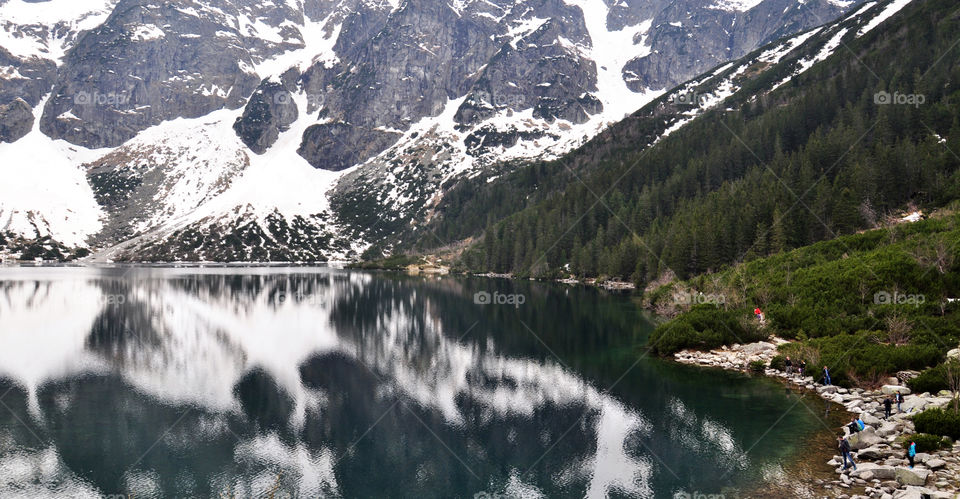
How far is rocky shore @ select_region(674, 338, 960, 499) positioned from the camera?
2275 centimetres

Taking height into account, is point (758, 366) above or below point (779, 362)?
below

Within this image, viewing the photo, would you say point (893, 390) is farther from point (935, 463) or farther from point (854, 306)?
point (854, 306)

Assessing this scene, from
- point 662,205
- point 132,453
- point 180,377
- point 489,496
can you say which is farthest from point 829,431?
point 662,205

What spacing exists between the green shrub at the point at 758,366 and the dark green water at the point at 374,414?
374 centimetres

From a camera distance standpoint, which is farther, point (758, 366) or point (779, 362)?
point (758, 366)

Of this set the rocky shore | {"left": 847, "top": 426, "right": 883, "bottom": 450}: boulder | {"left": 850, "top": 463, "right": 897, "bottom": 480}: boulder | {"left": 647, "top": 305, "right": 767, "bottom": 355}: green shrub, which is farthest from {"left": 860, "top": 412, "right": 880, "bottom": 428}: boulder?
{"left": 647, "top": 305, "right": 767, "bottom": 355}: green shrub

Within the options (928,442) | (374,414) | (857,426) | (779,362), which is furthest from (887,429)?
(374,414)

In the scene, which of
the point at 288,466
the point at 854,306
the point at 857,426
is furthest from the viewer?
the point at 854,306

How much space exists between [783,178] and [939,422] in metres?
97.9

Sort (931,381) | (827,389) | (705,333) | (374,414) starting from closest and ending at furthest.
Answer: (931,381), (374,414), (827,389), (705,333)

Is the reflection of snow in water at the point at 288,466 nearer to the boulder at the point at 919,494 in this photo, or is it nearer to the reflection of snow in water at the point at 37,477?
the reflection of snow in water at the point at 37,477

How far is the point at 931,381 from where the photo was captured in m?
34.8

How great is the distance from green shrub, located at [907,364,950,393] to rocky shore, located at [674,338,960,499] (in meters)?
0.65

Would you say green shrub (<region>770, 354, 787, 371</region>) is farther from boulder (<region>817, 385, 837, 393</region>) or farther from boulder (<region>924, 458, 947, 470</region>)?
boulder (<region>924, 458, 947, 470</region>)
